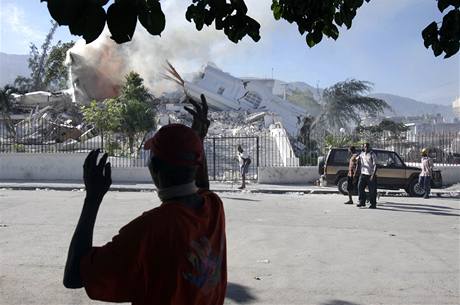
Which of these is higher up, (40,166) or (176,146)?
(176,146)

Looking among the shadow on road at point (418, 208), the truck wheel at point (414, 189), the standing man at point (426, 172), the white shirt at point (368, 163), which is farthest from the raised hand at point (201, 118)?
the truck wheel at point (414, 189)

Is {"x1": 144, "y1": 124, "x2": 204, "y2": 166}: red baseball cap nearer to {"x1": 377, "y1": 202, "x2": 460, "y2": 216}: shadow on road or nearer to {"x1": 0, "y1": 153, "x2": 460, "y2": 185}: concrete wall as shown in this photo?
{"x1": 377, "y1": 202, "x2": 460, "y2": 216}: shadow on road

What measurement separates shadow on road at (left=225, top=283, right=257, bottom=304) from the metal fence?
1517 centimetres

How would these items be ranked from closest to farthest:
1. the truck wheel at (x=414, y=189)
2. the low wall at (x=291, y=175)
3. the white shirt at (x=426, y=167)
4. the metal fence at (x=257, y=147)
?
the white shirt at (x=426, y=167)
the truck wheel at (x=414, y=189)
the low wall at (x=291, y=175)
the metal fence at (x=257, y=147)

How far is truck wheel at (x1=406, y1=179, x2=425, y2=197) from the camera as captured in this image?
17094 millimetres

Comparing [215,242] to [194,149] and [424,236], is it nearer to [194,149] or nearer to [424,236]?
[194,149]

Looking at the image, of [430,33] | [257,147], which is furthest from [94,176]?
[257,147]

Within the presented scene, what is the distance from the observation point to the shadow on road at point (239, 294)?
551 centimetres

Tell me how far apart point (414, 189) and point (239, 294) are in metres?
12.9

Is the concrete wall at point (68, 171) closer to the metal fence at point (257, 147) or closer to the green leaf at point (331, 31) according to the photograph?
the metal fence at point (257, 147)

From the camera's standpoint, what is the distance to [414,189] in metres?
17.2

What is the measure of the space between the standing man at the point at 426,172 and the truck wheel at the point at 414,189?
35 cm

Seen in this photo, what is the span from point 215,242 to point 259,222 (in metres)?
8.59

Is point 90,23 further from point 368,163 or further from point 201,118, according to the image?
point 368,163
